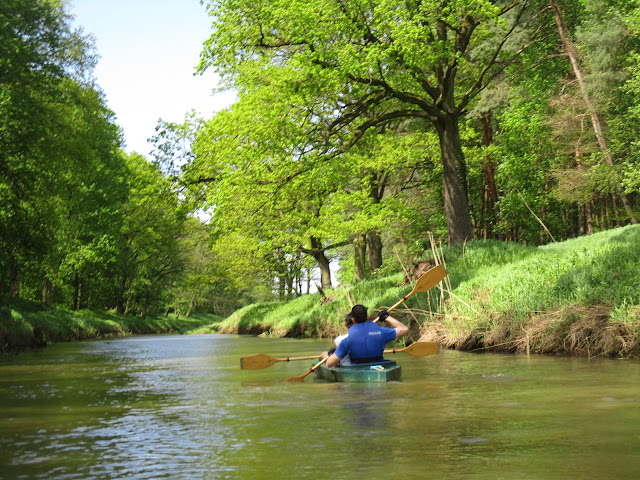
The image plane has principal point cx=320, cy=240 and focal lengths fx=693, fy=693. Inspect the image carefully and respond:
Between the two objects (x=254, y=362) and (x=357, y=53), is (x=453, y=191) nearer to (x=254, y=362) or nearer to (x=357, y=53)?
(x=357, y=53)

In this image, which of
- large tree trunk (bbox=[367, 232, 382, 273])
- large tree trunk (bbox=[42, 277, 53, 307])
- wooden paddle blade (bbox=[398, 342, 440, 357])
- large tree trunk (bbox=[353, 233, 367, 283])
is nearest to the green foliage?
wooden paddle blade (bbox=[398, 342, 440, 357])

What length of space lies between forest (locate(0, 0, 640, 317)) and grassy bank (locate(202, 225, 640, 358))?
1668 millimetres

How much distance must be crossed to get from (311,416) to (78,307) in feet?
Result: 133

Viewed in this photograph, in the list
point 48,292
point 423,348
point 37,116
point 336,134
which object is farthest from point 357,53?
point 48,292

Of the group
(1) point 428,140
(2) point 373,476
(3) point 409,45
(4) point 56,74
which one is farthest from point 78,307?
(2) point 373,476

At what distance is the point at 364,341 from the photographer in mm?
10383

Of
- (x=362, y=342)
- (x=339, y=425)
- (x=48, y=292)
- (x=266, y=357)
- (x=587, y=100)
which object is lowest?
(x=339, y=425)

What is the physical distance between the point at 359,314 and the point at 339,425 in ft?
11.7

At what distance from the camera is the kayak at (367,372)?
994 centimetres

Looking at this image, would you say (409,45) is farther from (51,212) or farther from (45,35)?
(51,212)

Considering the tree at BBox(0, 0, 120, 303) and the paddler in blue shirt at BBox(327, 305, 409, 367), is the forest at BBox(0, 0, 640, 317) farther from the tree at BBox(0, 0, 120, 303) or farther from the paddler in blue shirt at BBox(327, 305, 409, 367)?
the paddler in blue shirt at BBox(327, 305, 409, 367)

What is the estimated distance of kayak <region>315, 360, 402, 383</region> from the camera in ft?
32.6

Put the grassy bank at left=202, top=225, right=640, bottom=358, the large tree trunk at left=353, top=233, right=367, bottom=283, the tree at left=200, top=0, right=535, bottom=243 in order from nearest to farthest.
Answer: the grassy bank at left=202, top=225, right=640, bottom=358 → the tree at left=200, top=0, right=535, bottom=243 → the large tree trunk at left=353, top=233, right=367, bottom=283

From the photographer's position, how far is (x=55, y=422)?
7543mm
